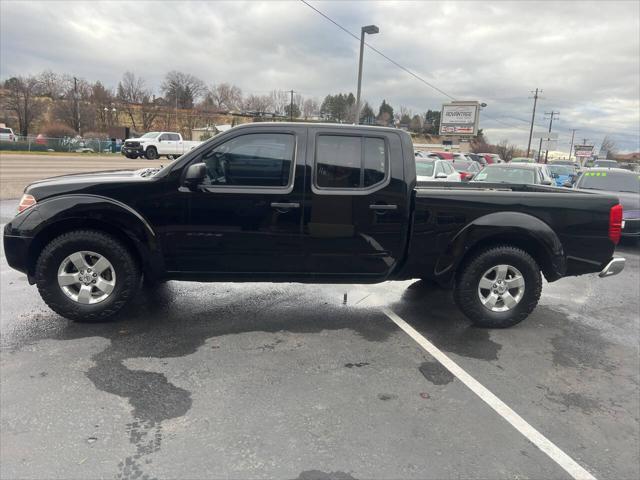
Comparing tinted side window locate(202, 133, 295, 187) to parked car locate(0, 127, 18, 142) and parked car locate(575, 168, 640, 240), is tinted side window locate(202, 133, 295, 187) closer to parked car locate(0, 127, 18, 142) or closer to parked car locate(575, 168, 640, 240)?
parked car locate(575, 168, 640, 240)

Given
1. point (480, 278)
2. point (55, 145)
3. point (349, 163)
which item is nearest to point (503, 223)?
point (480, 278)

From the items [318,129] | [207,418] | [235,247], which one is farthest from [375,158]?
[207,418]

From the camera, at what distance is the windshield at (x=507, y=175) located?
38.8ft

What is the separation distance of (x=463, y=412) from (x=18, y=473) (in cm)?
264

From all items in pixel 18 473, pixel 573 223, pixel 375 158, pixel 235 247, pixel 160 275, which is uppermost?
pixel 375 158

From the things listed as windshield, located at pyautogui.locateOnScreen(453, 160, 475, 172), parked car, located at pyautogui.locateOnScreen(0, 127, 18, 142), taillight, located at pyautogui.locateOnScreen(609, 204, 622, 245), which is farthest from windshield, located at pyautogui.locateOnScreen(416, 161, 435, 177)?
parked car, located at pyautogui.locateOnScreen(0, 127, 18, 142)

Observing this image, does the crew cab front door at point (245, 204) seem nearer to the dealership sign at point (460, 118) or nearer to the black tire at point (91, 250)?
the black tire at point (91, 250)

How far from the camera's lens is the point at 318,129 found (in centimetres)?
439

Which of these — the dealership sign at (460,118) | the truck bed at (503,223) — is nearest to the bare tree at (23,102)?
the dealership sign at (460,118)

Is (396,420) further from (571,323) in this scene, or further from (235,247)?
(571,323)

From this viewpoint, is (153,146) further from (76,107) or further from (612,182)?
(76,107)

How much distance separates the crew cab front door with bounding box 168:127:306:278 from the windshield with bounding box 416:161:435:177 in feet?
37.3

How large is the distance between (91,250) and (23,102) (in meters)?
88.8

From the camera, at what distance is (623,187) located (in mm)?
10617
